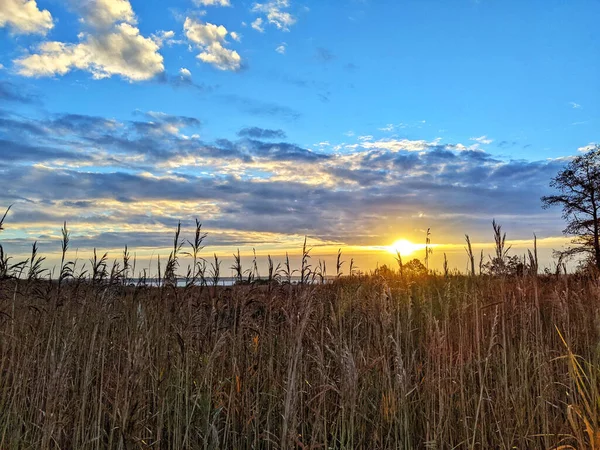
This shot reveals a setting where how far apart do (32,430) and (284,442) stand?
2965 mm

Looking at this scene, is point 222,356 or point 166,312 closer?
point 222,356

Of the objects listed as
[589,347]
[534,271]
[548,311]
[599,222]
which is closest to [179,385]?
[534,271]

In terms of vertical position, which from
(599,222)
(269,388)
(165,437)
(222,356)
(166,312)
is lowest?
(165,437)

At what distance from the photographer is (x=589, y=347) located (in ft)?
18.2

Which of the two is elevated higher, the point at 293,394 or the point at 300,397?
the point at 293,394

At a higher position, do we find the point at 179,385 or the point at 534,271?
the point at 534,271

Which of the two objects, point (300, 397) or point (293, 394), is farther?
point (300, 397)

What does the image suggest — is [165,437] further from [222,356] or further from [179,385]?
[222,356]

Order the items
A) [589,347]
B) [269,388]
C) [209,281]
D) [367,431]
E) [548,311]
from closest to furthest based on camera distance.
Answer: [367,431] → [269,388] → [209,281] → [589,347] → [548,311]

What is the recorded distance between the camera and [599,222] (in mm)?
32469

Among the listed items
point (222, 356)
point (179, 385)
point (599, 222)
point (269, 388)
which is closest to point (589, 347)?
point (269, 388)

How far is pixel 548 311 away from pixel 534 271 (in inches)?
229

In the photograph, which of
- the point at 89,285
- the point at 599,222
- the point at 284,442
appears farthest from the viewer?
the point at 599,222

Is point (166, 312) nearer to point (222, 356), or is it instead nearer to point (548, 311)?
point (222, 356)
